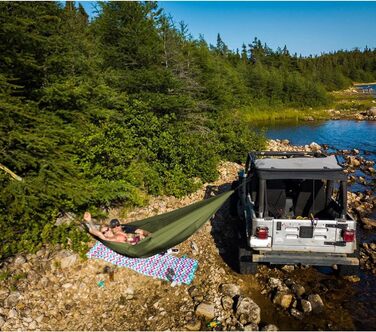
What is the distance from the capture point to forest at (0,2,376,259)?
6.72 m

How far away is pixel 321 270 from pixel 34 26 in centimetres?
938

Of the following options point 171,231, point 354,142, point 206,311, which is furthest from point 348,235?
point 354,142

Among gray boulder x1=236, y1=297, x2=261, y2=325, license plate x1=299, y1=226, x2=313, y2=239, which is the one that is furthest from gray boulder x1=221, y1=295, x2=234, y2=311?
license plate x1=299, y1=226, x2=313, y2=239

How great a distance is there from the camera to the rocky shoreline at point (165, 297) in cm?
555

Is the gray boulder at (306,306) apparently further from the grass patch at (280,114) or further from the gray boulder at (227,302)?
the grass patch at (280,114)

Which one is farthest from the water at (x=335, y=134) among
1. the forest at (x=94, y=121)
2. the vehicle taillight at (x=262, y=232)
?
the vehicle taillight at (x=262, y=232)

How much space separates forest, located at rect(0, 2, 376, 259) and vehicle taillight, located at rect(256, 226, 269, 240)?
3.96 metres

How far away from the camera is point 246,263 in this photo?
6.49 metres

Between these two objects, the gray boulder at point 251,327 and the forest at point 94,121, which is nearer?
the gray boulder at point 251,327

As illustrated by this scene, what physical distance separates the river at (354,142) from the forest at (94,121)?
5851mm

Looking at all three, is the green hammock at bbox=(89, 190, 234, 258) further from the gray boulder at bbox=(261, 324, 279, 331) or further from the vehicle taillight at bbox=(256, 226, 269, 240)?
the gray boulder at bbox=(261, 324, 279, 331)

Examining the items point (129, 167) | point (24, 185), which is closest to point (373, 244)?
point (129, 167)

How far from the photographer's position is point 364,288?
21.6 ft

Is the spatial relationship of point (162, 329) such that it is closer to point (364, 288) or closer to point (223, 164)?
point (364, 288)
